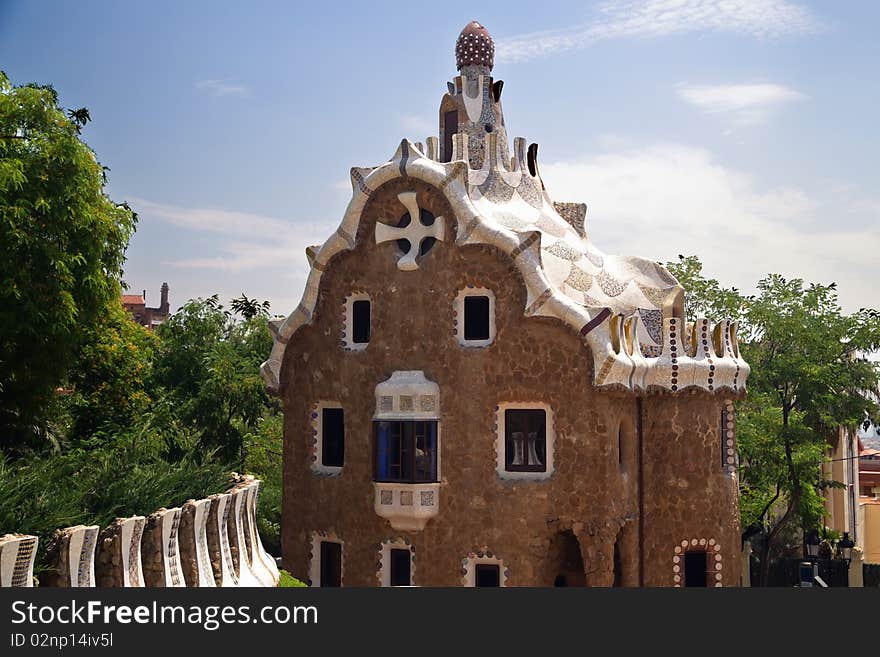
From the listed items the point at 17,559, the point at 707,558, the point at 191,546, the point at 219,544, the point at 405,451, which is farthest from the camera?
the point at 707,558

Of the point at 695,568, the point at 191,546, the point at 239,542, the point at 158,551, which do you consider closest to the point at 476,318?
the point at 239,542

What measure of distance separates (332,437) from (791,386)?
13.9 meters

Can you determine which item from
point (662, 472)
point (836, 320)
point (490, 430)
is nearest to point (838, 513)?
point (836, 320)

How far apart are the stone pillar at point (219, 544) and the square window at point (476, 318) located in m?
6.30

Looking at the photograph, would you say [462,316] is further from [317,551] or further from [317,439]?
[317,551]

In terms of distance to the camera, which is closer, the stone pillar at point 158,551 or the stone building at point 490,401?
the stone pillar at point 158,551

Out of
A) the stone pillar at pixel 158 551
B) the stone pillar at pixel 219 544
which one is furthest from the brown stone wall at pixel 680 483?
the stone pillar at pixel 158 551

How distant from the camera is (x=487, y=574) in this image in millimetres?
20797

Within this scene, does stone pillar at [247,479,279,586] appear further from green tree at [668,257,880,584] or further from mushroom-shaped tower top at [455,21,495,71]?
green tree at [668,257,880,584]

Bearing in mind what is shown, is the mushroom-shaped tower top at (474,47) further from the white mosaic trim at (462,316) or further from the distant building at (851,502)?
the distant building at (851,502)

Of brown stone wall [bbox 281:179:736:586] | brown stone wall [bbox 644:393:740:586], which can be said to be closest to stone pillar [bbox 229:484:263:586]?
brown stone wall [bbox 281:179:736:586]

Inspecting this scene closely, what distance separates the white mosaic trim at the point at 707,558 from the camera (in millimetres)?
21688

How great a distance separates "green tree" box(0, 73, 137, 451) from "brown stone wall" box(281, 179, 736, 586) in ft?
16.6

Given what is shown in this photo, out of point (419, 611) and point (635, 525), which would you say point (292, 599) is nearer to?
point (419, 611)
